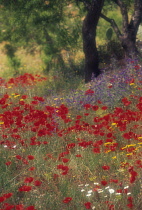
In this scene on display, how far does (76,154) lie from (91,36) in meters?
5.81

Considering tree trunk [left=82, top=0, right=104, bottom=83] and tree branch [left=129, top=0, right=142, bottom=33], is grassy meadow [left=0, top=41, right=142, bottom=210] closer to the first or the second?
tree trunk [left=82, top=0, right=104, bottom=83]

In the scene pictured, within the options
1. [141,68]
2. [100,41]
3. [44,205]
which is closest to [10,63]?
[100,41]

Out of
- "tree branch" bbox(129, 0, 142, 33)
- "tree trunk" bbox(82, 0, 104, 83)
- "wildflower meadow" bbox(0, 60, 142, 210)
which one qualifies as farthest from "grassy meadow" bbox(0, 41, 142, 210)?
"tree branch" bbox(129, 0, 142, 33)

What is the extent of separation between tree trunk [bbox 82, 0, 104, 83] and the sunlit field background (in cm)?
143

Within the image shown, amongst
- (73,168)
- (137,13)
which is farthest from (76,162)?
(137,13)

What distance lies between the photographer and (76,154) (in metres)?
4.69

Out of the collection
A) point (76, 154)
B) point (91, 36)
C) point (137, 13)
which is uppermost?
point (137, 13)

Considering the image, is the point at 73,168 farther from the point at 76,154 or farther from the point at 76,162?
the point at 76,154

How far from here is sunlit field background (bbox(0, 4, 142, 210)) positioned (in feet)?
11.3

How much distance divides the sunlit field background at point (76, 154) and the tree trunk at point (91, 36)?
1.43 meters

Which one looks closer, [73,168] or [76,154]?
[73,168]

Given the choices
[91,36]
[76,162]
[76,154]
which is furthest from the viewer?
[91,36]

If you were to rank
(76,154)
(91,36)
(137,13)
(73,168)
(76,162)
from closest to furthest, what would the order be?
(73,168) → (76,162) → (76,154) → (91,36) → (137,13)

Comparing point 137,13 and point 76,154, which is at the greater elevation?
point 137,13
